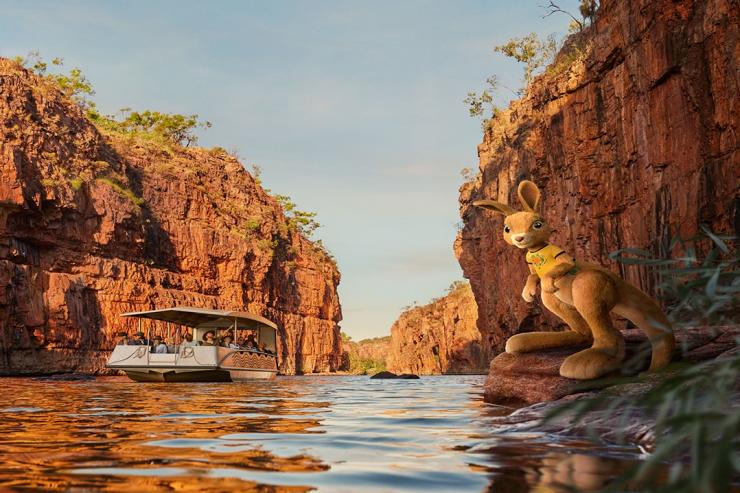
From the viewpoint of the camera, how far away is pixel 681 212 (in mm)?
23297

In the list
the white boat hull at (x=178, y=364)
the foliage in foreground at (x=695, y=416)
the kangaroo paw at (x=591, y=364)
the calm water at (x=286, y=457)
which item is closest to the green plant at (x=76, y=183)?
the white boat hull at (x=178, y=364)

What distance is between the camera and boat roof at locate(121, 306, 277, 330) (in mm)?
Answer: 25345

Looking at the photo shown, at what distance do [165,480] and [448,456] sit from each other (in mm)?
1501

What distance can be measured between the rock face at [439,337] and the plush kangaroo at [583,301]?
252 feet

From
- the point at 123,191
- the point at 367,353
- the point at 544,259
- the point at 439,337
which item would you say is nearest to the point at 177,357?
the point at 544,259

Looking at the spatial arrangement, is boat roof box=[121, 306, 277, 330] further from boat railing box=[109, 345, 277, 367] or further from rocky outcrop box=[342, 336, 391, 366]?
rocky outcrop box=[342, 336, 391, 366]

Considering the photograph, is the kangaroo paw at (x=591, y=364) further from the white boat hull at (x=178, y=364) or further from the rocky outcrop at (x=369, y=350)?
the rocky outcrop at (x=369, y=350)

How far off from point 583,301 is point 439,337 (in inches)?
3880

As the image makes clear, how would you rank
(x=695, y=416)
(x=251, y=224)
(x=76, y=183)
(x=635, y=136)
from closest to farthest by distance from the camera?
(x=695, y=416)
(x=635, y=136)
(x=76, y=183)
(x=251, y=224)

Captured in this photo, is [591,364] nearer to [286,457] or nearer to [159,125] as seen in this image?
[286,457]

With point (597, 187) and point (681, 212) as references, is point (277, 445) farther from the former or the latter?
point (597, 187)

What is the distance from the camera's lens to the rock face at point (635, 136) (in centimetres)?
2186

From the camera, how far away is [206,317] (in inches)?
1093

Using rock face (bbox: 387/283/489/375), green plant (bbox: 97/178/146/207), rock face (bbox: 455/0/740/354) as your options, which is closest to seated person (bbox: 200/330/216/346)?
rock face (bbox: 455/0/740/354)
